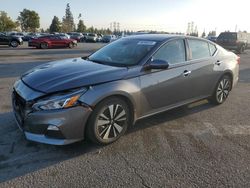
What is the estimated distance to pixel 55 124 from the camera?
3.55m

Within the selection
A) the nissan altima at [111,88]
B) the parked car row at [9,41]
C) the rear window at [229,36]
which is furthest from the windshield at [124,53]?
the parked car row at [9,41]

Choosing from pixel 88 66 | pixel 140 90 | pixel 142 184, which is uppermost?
pixel 88 66

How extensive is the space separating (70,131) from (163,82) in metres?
1.78

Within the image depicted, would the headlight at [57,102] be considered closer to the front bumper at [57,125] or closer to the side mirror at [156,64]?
the front bumper at [57,125]

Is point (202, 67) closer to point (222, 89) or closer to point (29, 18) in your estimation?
point (222, 89)

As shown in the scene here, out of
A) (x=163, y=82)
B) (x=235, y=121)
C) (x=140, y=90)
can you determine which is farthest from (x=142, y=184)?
(x=235, y=121)

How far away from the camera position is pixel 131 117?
4.29 m

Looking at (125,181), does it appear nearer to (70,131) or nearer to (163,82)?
(70,131)

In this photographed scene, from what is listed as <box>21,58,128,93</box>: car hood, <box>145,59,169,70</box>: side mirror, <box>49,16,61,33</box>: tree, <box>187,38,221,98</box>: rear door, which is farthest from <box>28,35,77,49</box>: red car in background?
<box>49,16,61,33</box>: tree

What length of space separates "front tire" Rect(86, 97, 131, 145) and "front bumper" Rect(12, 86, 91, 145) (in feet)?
0.45

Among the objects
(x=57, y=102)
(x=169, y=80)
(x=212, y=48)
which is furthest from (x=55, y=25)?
(x=57, y=102)

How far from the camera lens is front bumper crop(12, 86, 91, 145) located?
11.6 ft

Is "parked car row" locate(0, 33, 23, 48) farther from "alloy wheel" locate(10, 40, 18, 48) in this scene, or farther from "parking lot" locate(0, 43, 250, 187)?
"parking lot" locate(0, 43, 250, 187)

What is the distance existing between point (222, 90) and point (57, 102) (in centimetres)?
406
